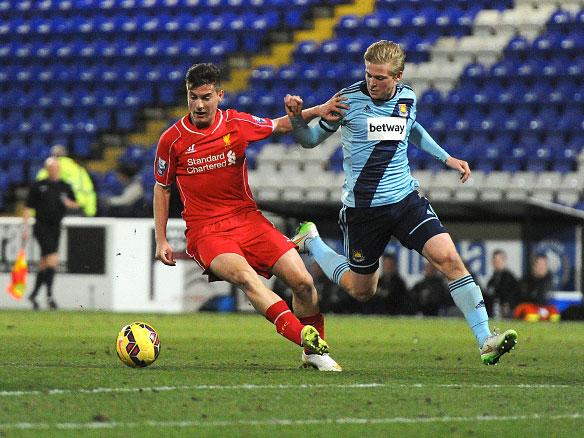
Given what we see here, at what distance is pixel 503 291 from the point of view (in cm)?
1684

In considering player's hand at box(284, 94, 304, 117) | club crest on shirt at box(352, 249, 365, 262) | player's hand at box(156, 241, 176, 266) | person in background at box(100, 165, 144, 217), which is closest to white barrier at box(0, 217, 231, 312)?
person in background at box(100, 165, 144, 217)

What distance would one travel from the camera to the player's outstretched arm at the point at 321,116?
26.0ft

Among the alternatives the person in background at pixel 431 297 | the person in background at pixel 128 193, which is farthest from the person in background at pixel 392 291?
the person in background at pixel 128 193

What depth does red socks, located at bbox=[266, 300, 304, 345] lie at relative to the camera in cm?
766

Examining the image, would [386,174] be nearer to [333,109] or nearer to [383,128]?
[383,128]

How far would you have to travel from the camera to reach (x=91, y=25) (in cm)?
2548

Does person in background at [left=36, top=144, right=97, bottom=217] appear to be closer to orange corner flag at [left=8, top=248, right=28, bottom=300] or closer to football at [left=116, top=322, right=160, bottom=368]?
orange corner flag at [left=8, top=248, right=28, bottom=300]

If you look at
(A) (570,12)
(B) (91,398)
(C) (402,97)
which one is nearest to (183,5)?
(A) (570,12)

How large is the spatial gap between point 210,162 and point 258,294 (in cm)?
92

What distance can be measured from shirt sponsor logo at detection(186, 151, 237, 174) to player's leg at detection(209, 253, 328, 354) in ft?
1.89

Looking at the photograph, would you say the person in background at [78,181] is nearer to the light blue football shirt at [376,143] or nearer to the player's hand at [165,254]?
the player's hand at [165,254]

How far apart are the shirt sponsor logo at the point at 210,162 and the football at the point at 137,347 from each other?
1.08 metres

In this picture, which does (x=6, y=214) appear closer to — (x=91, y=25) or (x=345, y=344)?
(x=91, y=25)

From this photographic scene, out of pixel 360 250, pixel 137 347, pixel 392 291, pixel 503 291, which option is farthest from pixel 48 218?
pixel 137 347
